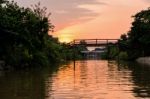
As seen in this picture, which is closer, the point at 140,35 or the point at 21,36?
the point at 21,36

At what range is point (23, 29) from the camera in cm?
6431

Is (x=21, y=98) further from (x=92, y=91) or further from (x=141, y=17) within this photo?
(x=141, y=17)

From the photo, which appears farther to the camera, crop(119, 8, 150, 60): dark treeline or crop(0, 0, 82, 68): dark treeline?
crop(119, 8, 150, 60): dark treeline

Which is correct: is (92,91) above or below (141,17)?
below

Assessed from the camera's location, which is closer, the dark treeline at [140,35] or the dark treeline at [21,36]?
the dark treeline at [21,36]

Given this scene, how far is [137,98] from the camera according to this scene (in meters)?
22.8

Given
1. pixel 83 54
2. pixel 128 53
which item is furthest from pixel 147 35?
pixel 83 54

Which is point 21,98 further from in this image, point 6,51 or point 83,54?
point 83,54

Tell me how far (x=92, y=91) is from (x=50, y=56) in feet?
207

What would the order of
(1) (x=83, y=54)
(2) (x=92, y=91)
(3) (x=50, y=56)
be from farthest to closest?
(1) (x=83, y=54)
(3) (x=50, y=56)
(2) (x=92, y=91)

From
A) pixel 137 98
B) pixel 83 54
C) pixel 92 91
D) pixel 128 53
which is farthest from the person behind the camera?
pixel 83 54

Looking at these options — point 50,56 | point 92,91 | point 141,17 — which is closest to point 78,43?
point 141,17

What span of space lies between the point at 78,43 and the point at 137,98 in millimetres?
129314

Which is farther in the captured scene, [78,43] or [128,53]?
[78,43]
